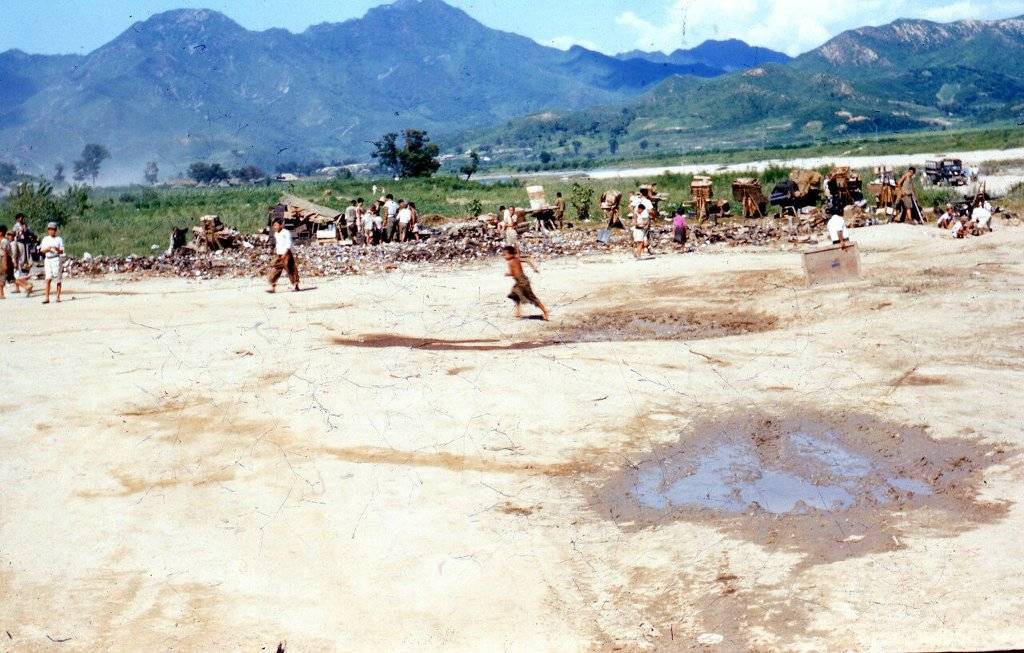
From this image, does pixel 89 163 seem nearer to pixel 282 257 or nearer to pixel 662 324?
pixel 282 257

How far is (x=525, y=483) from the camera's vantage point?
8.88 metres

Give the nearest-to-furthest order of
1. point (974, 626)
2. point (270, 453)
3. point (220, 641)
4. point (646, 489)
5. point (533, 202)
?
1. point (974, 626)
2. point (220, 641)
3. point (646, 489)
4. point (270, 453)
5. point (533, 202)

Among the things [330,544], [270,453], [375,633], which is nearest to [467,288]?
[270,453]

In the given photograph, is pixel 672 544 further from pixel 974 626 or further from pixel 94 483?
pixel 94 483

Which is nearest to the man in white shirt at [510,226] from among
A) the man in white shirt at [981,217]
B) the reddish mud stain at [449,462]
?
the man in white shirt at [981,217]

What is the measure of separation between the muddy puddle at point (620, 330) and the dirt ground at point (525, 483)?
0.34 ft

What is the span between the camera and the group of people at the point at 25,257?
1822 centimetres

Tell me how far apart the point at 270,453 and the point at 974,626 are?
20.8ft

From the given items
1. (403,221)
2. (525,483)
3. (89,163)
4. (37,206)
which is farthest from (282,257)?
(89,163)

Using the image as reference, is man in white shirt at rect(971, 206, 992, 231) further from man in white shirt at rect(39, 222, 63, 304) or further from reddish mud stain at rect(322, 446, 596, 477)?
man in white shirt at rect(39, 222, 63, 304)

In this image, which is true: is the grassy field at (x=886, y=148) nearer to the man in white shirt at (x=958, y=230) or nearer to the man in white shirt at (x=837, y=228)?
the man in white shirt at (x=958, y=230)

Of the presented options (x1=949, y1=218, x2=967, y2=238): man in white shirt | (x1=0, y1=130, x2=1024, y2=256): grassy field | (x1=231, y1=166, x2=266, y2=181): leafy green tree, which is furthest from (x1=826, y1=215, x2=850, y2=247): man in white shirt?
(x1=231, y1=166, x2=266, y2=181): leafy green tree

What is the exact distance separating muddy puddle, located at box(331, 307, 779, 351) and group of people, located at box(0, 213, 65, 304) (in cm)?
711

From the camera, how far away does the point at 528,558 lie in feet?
24.5
